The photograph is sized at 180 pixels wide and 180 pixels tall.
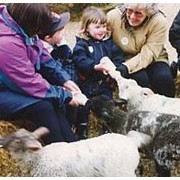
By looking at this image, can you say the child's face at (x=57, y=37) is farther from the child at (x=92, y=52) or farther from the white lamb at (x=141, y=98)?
the white lamb at (x=141, y=98)

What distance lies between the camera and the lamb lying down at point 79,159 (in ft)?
5.85

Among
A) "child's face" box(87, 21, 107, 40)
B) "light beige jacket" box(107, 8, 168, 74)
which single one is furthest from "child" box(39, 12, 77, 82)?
"light beige jacket" box(107, 8, 168, 74)

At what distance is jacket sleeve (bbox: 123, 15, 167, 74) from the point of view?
2270 mm

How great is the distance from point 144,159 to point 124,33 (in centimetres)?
57

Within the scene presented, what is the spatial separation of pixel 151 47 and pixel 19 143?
0.77 metres

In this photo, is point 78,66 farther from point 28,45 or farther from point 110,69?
point 28,45

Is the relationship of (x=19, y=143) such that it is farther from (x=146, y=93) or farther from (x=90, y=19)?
(x=90, y=19)

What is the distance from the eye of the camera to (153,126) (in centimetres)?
195

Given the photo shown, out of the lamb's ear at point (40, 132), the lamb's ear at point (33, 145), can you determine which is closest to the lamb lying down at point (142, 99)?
the lamb's ear at point (40, 132)

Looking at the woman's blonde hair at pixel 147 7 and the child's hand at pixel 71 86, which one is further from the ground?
the woman's blonde hair at pixel 147 7

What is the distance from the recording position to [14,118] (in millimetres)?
1994

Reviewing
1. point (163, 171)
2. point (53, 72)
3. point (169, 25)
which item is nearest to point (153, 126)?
point (163, 171)

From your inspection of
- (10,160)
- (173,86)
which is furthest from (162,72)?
(10,160)

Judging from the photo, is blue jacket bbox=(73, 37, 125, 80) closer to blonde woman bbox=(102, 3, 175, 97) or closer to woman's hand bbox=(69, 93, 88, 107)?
blonde woman bbox=(102, 3, 175, 97)
